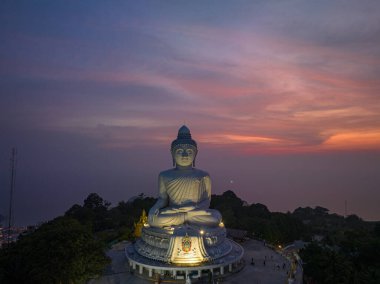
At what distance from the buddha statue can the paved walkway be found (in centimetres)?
295

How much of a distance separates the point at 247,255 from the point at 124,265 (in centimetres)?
772

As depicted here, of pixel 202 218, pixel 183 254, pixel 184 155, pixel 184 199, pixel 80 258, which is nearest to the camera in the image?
pixel 80 258

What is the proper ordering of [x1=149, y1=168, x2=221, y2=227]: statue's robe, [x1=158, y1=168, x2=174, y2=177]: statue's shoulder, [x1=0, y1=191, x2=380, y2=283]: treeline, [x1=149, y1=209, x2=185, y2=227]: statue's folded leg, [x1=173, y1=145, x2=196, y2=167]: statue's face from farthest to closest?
[x1=173, y1=145, x2=196, y2=167]: statue's face, [x1=158, y1=168, x2=174, y2=177]: statue's shoulder, [x1=149, y1=168, x2=221, y2=227]: statue's robe, [x1=149, y1=209, x2=185, y2=227]: statue's folded leg, [x1=0, y1=191, x2=380, y2=283]: treeline

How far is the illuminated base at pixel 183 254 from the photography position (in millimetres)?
17091

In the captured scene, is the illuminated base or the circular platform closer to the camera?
the circular platform

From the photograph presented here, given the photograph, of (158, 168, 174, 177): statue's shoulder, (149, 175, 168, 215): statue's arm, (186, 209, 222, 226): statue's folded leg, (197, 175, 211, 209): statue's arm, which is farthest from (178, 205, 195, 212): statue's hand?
(158, 168, 174, 177): statue's shoulder

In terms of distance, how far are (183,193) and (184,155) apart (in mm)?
2279

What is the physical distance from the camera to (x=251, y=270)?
18984 millimetres

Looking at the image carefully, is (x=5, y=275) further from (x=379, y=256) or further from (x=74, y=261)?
(x=379, y=256)

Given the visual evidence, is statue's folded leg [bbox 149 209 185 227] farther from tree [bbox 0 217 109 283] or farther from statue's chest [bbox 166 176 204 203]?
tree [bbox 0 217 109 283]

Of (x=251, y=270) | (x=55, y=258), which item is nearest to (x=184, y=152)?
(x=251, y=270)

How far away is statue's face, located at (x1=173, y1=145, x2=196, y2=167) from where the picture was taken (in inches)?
812

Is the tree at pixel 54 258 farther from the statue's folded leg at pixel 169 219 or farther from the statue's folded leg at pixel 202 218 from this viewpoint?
the statue's folded leg at pixel 202 218

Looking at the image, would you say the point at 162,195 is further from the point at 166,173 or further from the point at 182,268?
the point at 182,268
